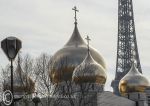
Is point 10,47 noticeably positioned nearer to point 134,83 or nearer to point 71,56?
point 71,56

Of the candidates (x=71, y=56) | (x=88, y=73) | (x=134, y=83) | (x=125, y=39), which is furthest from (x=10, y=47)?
(x=125, y=39)

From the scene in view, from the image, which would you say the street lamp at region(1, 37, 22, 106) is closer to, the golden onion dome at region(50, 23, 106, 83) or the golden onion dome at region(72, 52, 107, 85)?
the golden onion dome at region(72, 52, 107, 85)

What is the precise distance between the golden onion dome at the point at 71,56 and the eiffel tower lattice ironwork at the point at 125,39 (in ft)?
146

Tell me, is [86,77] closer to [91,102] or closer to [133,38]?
[91,102]

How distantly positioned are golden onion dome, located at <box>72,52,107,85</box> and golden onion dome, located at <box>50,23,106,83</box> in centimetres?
146

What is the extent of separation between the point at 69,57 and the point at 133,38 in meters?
53.0

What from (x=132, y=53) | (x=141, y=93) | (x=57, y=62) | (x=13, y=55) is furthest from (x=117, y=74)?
(x=13, y=55)

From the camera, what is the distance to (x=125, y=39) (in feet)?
289

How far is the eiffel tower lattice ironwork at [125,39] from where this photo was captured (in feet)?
281

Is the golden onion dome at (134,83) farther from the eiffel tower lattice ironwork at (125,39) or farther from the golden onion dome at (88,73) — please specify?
the eiffel tower lattice ironwork at (125,39)

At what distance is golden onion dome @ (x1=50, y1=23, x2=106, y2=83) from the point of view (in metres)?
34.2

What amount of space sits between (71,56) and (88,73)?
17.0ft

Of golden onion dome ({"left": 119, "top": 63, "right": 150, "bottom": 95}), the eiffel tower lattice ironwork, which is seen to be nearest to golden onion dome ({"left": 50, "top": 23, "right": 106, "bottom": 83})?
golden onion dome ({"left": 119, "top": 63, "right": 150, "bottom": 95})

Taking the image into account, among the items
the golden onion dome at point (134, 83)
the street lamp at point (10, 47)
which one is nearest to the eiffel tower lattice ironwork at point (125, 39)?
A: the golden onion dome at point (134, 83)
